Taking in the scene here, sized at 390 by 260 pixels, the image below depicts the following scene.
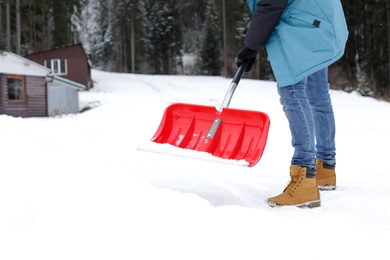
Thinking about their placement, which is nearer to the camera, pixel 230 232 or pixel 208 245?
pixel 208 245

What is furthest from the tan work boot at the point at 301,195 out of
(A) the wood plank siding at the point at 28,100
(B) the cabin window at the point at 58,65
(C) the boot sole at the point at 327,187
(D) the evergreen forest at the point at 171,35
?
(B) the cabin window at the point at 58,65

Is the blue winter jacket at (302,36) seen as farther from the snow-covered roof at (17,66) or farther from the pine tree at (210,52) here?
the pine tree at (210,52)

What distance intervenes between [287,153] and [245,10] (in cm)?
3221

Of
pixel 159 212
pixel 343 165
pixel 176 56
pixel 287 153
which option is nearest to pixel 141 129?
pixel 287 153

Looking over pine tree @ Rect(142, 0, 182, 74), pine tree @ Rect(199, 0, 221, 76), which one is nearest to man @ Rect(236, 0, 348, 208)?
pine tree @ Rect(199, 0, 221, 76)

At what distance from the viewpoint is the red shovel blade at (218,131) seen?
2418mm

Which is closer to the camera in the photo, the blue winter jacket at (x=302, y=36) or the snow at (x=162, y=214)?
the snow at (x=162, y=214)

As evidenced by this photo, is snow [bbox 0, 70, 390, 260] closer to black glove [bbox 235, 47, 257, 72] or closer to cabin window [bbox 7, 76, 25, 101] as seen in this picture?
black glove [bbox 235, 47, 257, 72]

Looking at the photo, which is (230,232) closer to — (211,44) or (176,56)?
(211,44)

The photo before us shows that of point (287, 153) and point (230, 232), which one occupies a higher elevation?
point (230, 232)

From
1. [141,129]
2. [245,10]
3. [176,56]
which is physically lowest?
[141,129]

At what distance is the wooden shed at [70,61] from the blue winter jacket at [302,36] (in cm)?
2237

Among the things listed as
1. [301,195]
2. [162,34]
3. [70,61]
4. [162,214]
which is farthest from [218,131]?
[162,34]

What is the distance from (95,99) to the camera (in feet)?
61.5
